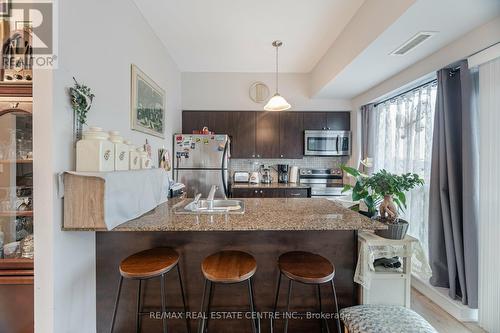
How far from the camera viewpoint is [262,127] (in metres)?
3.79

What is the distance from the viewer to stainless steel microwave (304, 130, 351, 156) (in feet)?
12.2

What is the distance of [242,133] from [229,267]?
107 inches

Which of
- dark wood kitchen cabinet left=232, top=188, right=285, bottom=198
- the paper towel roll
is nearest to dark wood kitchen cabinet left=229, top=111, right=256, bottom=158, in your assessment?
dark wood kitchen cabinet left=232, top=188, right=285, bottom=198

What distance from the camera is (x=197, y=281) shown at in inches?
62.9

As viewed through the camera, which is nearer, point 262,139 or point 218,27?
point 218,27

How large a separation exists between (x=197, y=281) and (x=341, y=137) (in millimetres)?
3181

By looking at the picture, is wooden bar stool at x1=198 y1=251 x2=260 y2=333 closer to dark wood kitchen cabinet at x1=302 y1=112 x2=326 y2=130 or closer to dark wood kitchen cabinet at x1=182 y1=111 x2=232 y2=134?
dark wood kitchen cabinet at x1=182 y1=111 x2=232 y2=134

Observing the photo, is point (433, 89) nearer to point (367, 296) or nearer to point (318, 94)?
point (318, 94)

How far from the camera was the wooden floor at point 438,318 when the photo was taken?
1820 millimetres

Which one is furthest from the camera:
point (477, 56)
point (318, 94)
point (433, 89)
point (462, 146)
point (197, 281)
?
point (318, 94)

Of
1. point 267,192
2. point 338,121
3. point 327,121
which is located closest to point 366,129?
point 338,121

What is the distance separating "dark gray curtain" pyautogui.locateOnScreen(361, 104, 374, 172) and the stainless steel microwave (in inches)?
11.2

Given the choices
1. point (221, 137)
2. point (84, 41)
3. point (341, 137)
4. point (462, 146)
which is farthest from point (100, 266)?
point (341, 137)

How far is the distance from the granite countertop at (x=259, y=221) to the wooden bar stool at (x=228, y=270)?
0.24m
